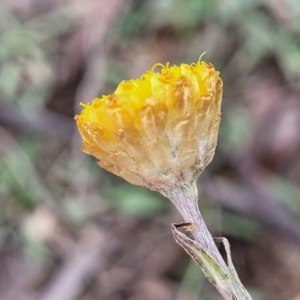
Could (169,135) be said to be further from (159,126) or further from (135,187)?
(135,187)

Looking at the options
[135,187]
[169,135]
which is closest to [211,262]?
[169,135]

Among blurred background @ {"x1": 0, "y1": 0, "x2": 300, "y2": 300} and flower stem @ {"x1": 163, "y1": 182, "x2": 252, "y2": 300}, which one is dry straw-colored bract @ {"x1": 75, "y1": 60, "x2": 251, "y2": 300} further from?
blurred background @ {"x1": 0, "y1": 0, "x2": 300, "y2": 300}

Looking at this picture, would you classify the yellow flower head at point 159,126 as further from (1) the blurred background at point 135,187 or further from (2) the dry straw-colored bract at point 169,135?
(1) the blurred background at point 135,187

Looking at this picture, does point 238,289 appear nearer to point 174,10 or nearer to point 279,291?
point 279,291

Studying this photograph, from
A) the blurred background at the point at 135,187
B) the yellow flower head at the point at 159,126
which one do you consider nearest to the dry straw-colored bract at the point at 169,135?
the yellow flower head at the point at 159,126

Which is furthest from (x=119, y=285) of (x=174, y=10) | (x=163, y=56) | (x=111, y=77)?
(x=174, y=10)

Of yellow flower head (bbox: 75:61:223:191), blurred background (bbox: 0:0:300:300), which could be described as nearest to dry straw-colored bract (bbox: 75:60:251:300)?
yellow flower head (bbox: 75:61:223:191)
